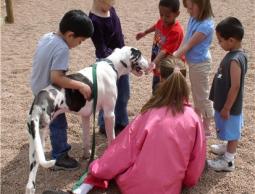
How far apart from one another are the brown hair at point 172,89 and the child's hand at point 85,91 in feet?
1.36

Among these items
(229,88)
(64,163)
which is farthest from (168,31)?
(64,163)

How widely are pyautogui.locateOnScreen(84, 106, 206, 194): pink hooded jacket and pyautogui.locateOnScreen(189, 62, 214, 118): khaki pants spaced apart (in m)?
0.77

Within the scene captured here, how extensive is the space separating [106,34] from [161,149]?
1198 millimetres

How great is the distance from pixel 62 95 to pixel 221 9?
20.9 feet

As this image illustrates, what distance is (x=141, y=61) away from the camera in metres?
3.51

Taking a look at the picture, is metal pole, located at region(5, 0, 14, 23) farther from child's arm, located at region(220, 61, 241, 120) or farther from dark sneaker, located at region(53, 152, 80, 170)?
child's arm, located at region(220, 61, 241, 120)

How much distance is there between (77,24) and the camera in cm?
306

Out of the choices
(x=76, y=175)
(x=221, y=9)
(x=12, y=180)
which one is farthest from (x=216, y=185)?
(x=221, y=9)

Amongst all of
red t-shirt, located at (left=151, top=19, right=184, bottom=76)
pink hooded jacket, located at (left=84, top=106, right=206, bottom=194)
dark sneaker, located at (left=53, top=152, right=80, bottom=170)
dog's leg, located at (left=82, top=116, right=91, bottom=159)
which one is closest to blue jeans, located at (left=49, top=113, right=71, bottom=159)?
dark sneaker, located at (left=53, top=152, right=80, bottom=170)

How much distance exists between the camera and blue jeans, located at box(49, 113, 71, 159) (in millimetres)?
3440

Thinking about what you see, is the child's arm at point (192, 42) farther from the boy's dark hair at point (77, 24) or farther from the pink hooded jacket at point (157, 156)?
the boy's dark hair at point (77, 24)

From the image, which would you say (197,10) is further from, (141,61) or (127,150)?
(127,150)

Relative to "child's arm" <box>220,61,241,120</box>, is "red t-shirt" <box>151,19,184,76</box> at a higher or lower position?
higher

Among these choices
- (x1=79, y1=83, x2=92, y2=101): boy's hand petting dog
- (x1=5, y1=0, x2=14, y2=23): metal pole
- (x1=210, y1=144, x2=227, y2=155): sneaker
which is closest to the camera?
(x1=79, y1=83, x2=92, y2=101): boy's hand petting dog
